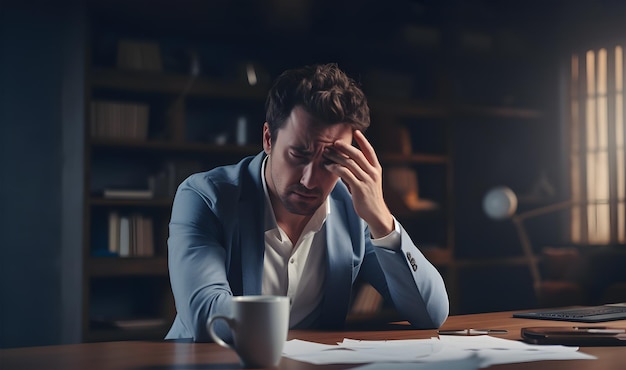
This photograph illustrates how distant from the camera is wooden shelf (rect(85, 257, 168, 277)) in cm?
366

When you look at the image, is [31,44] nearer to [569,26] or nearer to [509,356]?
[509,356]

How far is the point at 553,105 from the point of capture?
5.97 m

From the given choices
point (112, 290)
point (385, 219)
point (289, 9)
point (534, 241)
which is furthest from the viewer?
point (534, 241)

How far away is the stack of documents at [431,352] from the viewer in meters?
1.01

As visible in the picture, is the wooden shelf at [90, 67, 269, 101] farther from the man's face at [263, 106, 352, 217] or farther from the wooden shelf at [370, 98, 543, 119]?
the man's face at [263, 106, 352, 217]

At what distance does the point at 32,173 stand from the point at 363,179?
2416 millimetres

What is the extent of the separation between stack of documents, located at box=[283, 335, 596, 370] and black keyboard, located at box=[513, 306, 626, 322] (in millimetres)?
379

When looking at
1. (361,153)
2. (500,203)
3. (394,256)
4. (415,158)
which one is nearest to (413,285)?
(394,256)

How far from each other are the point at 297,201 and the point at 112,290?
93.8 inches

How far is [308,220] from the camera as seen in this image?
1.82 meters

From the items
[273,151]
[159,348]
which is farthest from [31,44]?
[159,348]

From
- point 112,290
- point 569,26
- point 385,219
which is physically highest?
point 569,26

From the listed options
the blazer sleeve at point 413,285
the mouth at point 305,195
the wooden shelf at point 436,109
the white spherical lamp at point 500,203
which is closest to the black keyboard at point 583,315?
the blazer sleeve at point 413,285

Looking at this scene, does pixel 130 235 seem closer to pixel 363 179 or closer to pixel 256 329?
pixel 363 179
